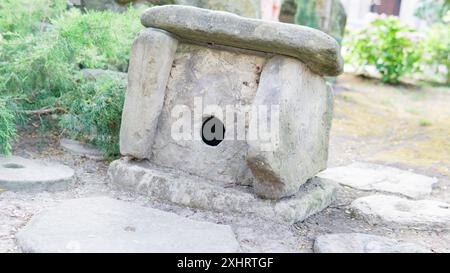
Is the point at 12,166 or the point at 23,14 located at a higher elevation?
the point at 23,14

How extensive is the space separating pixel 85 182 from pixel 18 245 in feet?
3.42

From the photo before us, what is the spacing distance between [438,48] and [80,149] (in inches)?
354

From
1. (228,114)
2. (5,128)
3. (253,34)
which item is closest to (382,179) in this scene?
(228,114)

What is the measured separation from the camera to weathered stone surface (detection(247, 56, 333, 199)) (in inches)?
121

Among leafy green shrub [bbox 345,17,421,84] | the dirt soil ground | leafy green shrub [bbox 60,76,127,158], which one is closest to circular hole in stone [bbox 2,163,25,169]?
the dirt soil ground

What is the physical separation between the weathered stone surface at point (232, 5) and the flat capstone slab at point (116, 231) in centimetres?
317

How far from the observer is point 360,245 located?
2.94 m

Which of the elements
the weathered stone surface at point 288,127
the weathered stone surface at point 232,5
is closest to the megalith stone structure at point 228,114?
the weathered stone surface at point 288,127

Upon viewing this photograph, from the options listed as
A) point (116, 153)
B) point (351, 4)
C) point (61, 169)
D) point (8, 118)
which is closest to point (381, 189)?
point (116, 153)

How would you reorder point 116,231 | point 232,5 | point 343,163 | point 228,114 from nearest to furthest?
1. point 116,231
2. point 228,114
3. point 343,163
4. point 232,5

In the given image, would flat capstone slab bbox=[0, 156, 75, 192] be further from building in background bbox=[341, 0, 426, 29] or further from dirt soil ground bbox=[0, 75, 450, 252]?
building in background bbox=[341, 0, 426, 29]

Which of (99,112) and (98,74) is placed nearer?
(99,112)

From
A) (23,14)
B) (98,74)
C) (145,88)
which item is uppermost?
(23,14)

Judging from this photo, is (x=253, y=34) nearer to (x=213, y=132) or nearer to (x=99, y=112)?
(x=213, y=132)
